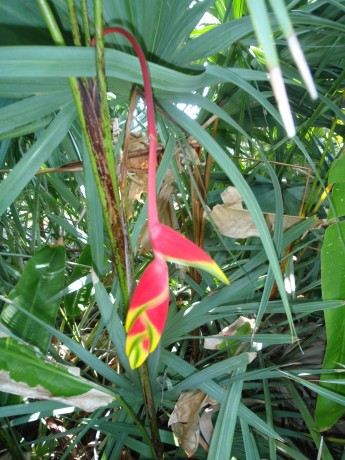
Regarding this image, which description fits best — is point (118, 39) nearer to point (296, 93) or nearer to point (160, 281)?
point (160, 281)

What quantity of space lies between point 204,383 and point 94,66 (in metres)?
0.43

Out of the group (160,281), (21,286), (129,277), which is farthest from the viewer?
(21,286)

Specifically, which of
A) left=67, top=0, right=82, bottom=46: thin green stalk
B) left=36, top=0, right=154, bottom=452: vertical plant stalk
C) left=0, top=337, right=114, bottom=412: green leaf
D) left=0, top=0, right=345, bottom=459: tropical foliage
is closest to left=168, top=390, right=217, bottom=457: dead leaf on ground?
left=0, top=0, right=345, bottom=459: tropical foliage

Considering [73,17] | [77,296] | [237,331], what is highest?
[73,17]

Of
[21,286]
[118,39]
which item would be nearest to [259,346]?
[21,286]

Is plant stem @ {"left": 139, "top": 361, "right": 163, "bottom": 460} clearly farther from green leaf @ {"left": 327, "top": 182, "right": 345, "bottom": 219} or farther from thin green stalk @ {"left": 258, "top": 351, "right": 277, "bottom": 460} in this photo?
green leaf @ {"left": 327, "top": 182, "right": 345, "bottom": 219}

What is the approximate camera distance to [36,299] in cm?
58

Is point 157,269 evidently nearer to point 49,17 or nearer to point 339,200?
point 49,17

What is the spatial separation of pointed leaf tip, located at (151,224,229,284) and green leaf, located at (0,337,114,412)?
262mm

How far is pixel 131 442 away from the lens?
64 centimetres

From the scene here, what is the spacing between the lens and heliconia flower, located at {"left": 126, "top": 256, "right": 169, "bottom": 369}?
26cm

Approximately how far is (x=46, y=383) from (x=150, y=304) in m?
0.26

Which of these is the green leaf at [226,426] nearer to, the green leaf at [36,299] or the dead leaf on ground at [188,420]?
the dead leaf on ground at [188,420]

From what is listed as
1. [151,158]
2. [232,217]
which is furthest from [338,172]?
[151,158]
